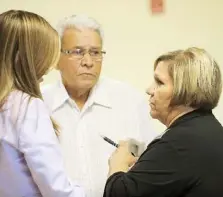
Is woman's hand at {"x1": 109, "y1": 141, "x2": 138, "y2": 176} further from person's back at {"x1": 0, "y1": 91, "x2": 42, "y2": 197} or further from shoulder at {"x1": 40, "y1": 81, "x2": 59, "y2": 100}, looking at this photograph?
shoulder at {"x1": 40, "y1": 81, "x2": 59, "y2": 100}

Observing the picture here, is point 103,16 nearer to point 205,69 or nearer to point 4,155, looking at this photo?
point 205,69

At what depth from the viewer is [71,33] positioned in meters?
1.86

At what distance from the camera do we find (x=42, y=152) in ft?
3.82

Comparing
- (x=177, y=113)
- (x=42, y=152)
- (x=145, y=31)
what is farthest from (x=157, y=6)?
(x=42, y=152)

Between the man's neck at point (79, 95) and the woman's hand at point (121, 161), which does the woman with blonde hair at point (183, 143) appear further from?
the man's neck at point (79, 95)

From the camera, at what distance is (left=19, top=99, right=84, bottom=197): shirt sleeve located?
116cm

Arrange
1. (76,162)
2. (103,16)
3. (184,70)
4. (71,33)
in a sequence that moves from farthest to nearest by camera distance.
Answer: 1. (103,16)
2. (71,33)
3. (76,162)
4. (184,70)

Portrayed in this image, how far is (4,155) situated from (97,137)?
639mm

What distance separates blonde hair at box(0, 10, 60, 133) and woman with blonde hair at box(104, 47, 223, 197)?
0.40 m

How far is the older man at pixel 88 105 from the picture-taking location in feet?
5.69

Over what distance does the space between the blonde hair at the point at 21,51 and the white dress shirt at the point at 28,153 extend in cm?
4

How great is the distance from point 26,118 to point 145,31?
4.82 feet

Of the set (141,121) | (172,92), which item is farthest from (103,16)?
(172,92)

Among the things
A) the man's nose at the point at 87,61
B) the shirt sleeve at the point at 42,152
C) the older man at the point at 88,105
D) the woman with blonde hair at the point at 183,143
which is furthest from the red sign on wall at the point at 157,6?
the shirt sleeve at the point at 42,152
